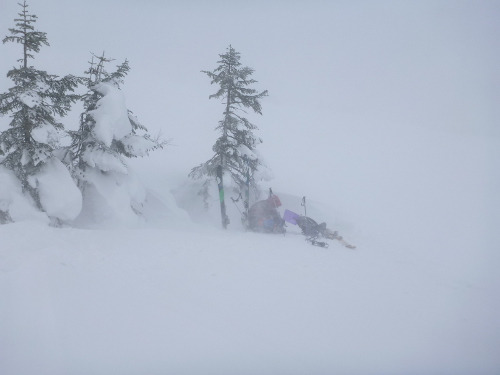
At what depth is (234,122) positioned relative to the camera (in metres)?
16.7

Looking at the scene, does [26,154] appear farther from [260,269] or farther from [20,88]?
[260,269]

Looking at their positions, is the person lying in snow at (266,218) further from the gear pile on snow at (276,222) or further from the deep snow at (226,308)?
the deep snow at (226,308)

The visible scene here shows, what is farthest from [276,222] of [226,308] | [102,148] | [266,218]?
[102,148]

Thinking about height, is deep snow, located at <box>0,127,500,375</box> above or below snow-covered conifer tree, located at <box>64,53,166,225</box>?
below

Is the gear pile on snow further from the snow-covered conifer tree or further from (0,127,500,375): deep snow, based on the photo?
the snow-covered conifer tree

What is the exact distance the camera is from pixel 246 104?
54.9 ft

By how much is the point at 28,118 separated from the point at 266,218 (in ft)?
41.2

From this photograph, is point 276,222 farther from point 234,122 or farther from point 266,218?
point 234,122

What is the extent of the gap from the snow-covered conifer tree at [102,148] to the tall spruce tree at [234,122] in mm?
4834

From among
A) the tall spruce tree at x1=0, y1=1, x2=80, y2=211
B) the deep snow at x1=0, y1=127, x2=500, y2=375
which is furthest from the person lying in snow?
the tall spruce tree at x1=0, y1=1, x2=80, y2=211

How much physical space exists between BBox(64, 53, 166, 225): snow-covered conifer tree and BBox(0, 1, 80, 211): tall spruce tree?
69.4 inches

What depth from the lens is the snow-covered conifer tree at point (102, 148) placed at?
12414 mm

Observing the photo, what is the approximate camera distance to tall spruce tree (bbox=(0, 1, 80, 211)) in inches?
404

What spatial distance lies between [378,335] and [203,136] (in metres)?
36.3
